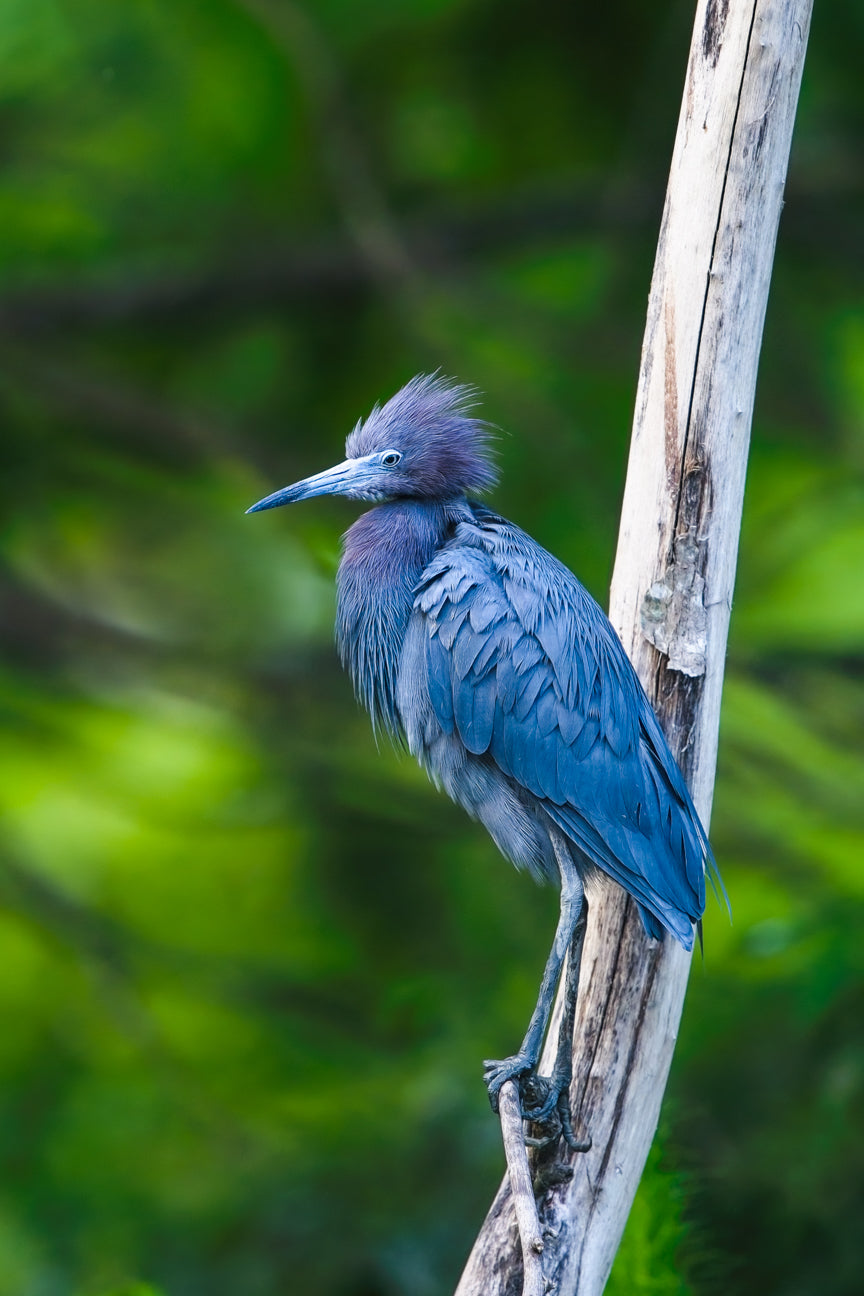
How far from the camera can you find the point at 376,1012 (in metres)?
4.98

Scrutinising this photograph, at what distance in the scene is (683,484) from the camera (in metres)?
2.29

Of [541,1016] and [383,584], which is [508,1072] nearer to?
[541,1016]

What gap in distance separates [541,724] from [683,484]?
0.54 metres

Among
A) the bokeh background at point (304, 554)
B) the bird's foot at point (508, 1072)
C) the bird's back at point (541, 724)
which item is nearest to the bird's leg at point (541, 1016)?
the bird's foot at point (508, 1072)

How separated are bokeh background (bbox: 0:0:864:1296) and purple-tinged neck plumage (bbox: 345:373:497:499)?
3.76 feet

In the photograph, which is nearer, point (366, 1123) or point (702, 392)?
point (702, 392)

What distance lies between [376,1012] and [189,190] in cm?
327

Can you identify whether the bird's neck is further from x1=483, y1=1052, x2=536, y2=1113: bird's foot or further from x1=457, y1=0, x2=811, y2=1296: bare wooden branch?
x1=483, y1=1052, x2=536, y2=1113: bird's foot

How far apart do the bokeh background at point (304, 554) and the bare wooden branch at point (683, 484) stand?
1.58m

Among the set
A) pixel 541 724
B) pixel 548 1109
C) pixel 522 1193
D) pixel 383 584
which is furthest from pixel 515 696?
pixel 522 1193

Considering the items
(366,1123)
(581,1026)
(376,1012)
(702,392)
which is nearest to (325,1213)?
(366,1123)

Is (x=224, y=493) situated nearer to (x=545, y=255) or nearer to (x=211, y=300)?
(x=211, y=300)

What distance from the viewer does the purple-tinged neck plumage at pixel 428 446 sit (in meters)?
2.81

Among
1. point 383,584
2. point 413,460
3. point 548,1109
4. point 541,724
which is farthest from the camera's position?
point 413,460
